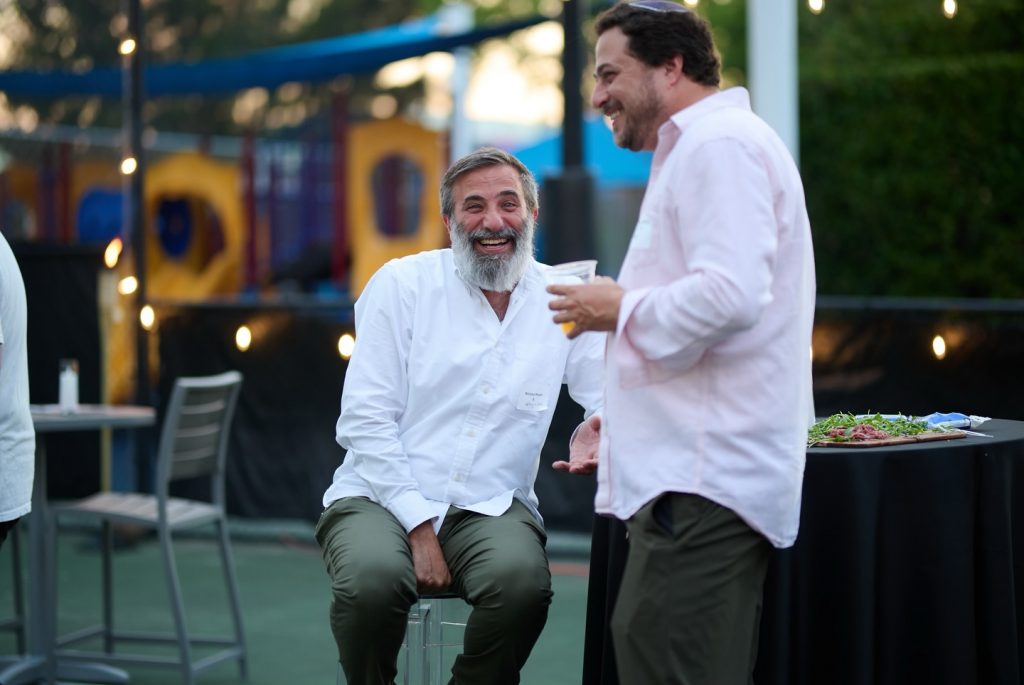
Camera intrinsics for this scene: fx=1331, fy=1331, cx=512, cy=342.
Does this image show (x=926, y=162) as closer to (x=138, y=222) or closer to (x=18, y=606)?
(x=138, y=222)

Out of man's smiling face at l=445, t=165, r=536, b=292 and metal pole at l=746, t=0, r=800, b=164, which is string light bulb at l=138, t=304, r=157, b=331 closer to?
metal pole at l=746, t=0, r=800, b=164

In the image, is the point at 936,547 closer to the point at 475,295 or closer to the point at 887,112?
the point at 475,295

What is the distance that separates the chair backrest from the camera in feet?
16.0

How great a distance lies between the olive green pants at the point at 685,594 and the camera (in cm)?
239

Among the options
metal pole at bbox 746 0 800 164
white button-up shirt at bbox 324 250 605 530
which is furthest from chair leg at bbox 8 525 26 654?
metal pole at bbox 746 0 800 164

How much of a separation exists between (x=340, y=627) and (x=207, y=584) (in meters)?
3.67

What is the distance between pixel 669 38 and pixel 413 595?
4.83 feet

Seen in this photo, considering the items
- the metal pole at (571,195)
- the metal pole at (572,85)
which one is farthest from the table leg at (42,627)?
the metal pole at (572,85)

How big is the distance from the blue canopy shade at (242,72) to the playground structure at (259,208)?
4.86 feet

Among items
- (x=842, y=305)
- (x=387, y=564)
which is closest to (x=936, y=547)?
(x=387, y=564)

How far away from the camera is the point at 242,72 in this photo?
46.9 ft

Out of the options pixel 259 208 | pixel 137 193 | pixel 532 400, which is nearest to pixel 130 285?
pixel 137 193

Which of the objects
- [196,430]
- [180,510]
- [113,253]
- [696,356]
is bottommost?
[180,510]

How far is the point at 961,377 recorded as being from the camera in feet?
21.3
